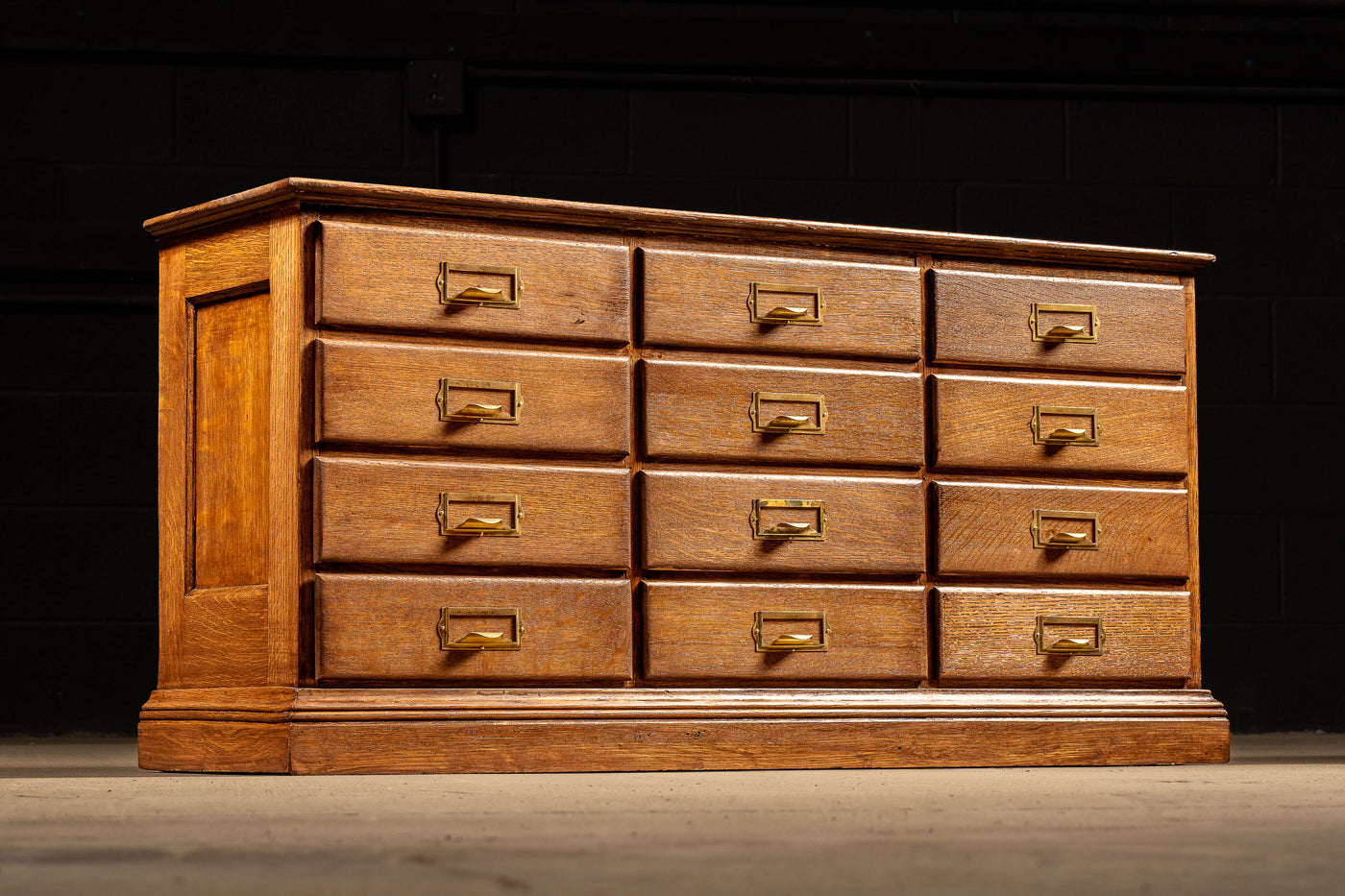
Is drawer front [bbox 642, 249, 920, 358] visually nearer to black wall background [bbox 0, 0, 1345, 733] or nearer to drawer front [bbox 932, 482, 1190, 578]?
drawer front [bbox 932, 482, 1190, 578]

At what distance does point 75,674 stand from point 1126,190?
2502 mm

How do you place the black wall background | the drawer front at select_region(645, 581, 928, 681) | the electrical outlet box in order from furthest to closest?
1. the electrical outlet box
2. the black wall background
3. the drawer front at select_region(645, 581, 928, 681)

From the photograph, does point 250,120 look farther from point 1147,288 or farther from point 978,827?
point 978,827

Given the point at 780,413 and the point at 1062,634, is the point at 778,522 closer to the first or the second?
the point at 780,413

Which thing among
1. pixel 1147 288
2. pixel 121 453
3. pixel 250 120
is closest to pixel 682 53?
pixel 250 120

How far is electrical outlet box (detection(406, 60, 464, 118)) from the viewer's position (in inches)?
148

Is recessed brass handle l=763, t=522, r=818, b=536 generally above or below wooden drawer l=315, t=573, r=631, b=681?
above

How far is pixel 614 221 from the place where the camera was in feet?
9.23

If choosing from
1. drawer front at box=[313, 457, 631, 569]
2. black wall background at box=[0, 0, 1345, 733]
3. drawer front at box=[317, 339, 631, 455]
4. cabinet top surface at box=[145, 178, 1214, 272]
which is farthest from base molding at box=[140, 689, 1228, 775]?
black wall background at box=[0, 0, 1345, 733]

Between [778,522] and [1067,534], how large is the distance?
531 mm

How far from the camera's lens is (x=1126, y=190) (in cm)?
399

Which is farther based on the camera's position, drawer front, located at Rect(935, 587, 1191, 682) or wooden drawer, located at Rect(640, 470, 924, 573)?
drawer front, located at Rect(935, 587, 1191, 682)

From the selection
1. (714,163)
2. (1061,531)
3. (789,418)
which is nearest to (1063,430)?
(1061,531)

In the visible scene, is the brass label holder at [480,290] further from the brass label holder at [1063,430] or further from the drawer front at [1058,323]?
the brass label holder at [1063,430]
